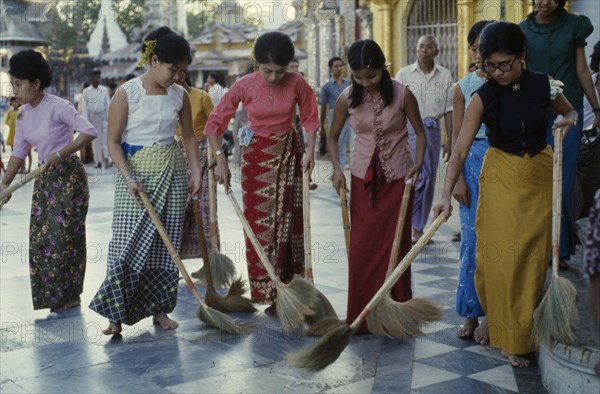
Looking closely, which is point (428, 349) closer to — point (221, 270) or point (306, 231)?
point (306, 231)

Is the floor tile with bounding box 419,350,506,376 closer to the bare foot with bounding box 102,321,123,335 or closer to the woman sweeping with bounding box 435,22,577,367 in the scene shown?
the woman sweeping with bounding box 435,22,577,367

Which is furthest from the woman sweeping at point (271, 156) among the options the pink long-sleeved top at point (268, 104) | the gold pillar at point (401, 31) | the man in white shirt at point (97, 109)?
the gold pillar at point (401, 31)

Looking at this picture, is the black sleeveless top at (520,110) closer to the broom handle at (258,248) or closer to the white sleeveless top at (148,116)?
the broom handle at (258,248)

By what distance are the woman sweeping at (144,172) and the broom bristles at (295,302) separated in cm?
71

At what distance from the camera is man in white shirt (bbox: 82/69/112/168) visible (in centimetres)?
1669

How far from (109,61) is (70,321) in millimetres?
39622

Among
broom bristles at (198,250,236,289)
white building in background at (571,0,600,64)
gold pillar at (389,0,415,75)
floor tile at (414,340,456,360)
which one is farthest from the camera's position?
gold pillar at (389,0,415,75)

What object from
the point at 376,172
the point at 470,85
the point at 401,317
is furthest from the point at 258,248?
the point at 470,85

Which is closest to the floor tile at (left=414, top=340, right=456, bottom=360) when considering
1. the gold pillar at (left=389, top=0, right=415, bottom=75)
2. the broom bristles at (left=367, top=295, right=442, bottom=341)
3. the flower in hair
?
the broom bristles at (left=367, top=295, right=442, bottom=341)

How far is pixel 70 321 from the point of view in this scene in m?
5.52

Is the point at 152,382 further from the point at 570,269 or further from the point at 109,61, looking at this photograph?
the point at 109,61

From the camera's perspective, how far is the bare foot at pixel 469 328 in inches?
192

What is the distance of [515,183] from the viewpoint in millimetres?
4254

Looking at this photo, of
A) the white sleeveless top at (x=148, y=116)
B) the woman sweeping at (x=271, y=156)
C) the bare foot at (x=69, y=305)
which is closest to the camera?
the white sleeveless top at (x=148, y=116)
